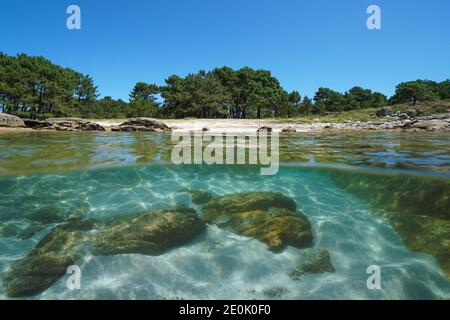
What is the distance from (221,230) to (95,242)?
243 centimetres

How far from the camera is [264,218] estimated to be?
6.56 meters

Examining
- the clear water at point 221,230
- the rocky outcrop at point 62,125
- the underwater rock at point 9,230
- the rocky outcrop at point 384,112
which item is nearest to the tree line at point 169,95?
the rocky outcrop at point 384,112

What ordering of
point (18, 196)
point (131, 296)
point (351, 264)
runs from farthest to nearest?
point (18, 196)
point (351, 264)
point (131, 296)

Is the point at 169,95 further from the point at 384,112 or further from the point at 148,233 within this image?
the point at 148,233

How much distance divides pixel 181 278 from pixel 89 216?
10.6 feet

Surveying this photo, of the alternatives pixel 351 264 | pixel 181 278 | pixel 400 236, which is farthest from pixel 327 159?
pixel 181 278

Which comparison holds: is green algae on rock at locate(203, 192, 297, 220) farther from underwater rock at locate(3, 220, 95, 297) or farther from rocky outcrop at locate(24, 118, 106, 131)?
rocky outcrop at locate(24, 118, 106, 131)

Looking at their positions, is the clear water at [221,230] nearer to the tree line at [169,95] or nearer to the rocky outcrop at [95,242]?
the rocky outcrop at [95,242]

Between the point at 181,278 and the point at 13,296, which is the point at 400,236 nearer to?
the point at 181,278

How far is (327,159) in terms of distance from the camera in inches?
420

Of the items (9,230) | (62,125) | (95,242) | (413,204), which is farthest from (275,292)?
(62,125)

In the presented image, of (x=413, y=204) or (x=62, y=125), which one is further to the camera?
(x=62, y=125)

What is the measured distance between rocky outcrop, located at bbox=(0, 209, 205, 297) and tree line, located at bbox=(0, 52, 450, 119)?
49352 millimetres

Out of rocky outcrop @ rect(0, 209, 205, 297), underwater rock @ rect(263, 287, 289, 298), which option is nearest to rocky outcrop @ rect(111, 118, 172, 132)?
rocky outcrop @ rect(0, 209, 205, 297)
